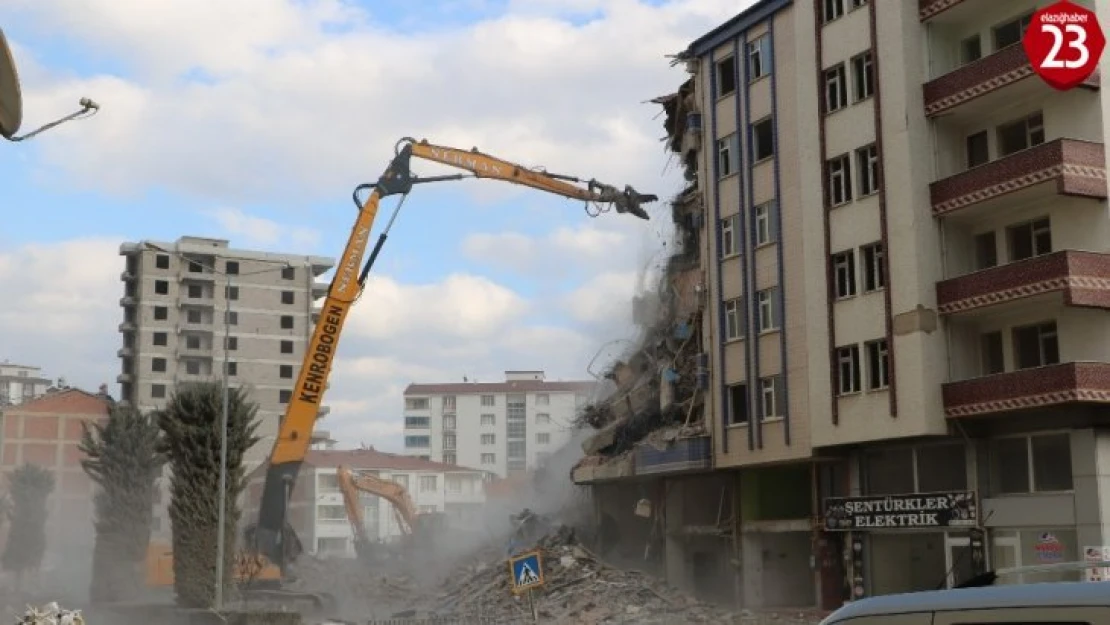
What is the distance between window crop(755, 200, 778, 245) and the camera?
41.8 meters

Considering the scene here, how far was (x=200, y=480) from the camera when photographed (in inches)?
1545

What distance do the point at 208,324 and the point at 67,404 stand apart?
1411cm

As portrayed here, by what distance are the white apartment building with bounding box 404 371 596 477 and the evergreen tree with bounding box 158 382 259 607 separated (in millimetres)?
119953

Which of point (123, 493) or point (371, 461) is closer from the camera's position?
point (123, 493)

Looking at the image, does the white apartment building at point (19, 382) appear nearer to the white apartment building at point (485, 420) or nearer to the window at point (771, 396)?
the white apartment building at point (485, 420)

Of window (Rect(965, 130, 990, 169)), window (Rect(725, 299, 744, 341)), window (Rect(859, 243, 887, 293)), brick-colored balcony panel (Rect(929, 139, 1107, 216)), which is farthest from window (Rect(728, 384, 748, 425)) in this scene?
brick-colored balcony panel (Rect(929, 139, 1107, 216))

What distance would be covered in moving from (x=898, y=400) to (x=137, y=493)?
36695 millimetres

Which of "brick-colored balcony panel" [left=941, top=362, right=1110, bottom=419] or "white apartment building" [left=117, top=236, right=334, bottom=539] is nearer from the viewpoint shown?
"brick-colored balcony panel" [left=941, top=362, right=1110, bottom=419]

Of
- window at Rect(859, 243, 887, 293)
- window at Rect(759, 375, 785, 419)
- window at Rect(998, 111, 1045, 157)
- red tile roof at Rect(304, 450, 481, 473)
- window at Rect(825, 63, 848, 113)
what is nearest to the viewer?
window at Rect(998, 111, 1045, 157)

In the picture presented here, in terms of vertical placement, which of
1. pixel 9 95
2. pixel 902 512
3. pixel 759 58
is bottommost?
pixel 902 512

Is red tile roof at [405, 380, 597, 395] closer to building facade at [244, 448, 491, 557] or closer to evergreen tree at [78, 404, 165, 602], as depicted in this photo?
building facade at [244, 448, 491, 557]

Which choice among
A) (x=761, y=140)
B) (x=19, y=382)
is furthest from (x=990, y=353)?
(x=19, y=382)

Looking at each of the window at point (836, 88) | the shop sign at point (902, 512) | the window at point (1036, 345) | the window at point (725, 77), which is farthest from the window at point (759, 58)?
the shop sign at point (902, 512)

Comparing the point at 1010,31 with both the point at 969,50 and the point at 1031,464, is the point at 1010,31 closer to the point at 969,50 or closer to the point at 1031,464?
the point at 969,50
